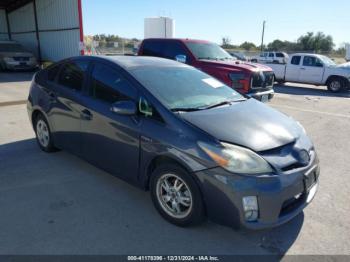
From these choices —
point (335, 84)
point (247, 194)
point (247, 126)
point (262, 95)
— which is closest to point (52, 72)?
point (247, 126)

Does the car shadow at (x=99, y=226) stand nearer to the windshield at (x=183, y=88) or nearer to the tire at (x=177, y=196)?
the tire at (x=177, y=196)

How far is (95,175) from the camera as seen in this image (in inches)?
164

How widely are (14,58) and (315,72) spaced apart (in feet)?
50.3

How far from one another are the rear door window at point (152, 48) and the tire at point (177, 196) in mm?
6808

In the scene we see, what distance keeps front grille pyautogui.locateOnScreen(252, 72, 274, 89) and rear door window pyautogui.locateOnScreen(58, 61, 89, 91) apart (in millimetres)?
4660

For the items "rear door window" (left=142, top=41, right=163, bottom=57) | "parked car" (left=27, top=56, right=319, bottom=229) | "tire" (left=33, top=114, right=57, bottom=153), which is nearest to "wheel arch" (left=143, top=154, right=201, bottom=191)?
"parked car" (left=27, top=56, right=319, bottom=229)

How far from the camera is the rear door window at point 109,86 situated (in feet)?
11.1

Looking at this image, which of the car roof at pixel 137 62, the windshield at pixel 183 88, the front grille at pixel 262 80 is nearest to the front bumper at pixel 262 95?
the front grille at pixel 262 80

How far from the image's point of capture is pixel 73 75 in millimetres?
4219

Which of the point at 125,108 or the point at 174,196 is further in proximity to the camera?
the point at 125,108

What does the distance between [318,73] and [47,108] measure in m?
13.2

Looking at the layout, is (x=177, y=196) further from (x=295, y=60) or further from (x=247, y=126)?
(x=295, y=60)

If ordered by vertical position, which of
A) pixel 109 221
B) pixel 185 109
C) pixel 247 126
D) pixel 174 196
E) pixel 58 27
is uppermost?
pixel 58 27

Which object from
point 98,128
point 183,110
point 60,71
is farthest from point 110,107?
point 60,71
